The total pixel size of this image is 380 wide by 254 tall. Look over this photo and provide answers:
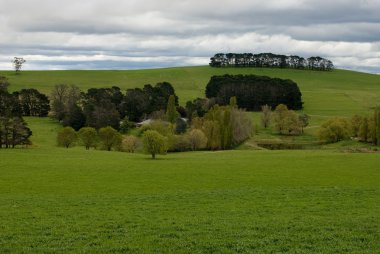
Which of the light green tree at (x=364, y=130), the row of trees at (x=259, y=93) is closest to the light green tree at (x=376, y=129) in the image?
the light green tree at (x=364, y=130)

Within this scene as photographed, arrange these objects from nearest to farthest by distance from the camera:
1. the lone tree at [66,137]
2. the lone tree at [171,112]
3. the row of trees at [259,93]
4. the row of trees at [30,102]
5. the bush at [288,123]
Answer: the lone tree at [66,137]
the lone tree at [171,112]
the bush at [288,123]
the row of trees at [30,102]
the row of trees at [259,93]

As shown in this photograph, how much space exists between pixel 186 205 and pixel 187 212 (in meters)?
2.55

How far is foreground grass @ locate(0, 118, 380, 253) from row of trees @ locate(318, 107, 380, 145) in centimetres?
4434

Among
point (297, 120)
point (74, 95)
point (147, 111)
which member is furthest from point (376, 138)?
point (74, 95)

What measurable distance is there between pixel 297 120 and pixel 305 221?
312 feet

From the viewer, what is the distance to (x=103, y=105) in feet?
366

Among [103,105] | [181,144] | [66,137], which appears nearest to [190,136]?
[181,144]

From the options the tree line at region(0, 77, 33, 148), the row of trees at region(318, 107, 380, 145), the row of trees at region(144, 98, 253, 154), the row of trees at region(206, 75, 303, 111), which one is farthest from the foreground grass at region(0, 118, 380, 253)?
the row of trees at region(206, 75, 303, 111)

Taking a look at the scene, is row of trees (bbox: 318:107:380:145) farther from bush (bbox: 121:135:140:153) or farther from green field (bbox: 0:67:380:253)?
bush (bbox: 121:135:140:153)

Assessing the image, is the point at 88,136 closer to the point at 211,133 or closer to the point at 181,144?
the point at 181,144

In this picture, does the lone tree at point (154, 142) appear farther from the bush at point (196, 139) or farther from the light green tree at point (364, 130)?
the light green tree at point (364, 130)

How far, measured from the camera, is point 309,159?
62.0m

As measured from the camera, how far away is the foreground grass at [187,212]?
16.0 metres

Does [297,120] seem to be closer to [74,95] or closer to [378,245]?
[74,95]
